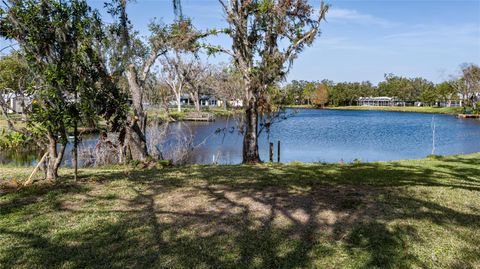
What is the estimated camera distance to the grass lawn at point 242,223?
14.9 feet

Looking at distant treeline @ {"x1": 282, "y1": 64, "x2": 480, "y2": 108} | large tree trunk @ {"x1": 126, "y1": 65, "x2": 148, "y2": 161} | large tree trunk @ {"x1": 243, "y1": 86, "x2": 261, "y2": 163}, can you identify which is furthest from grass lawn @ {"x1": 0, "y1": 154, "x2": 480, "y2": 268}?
distant treeline @ {"x1": 282, "y1": 64, "x2": 480, "y2": 108}

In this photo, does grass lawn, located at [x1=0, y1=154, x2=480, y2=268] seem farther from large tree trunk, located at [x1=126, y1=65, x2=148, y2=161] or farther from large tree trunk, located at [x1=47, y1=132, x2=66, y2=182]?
large tree trunk, located at [x1=126, y1=65, x2=148, y2=161]

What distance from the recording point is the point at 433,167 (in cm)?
1058

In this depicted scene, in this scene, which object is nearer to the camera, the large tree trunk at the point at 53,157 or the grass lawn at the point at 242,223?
the grass lawn at the point at 242,223

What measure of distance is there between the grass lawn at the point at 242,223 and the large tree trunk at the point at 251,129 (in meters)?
5.61

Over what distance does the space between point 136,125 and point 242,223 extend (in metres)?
9.80

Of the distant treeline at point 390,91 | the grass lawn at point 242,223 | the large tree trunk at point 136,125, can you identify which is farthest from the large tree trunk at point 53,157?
the distant treeline at point 390,91

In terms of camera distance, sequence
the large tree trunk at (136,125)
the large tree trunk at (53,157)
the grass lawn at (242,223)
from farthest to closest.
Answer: the large tree trunk at (136,125) → the large tree trunk at (53,157) → the grass lawn at (242,223)

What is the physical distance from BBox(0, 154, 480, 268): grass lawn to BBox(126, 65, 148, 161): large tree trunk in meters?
6.15

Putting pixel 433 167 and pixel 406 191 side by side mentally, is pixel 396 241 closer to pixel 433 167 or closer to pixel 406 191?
pixel 406 191

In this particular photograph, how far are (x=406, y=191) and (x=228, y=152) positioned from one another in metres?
18.2

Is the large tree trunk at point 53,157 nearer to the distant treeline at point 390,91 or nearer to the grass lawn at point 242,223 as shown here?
the grass lawn at point 242,223

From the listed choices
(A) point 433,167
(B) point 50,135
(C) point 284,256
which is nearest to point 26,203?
(B) point 50,135

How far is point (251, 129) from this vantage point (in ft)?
45.3
